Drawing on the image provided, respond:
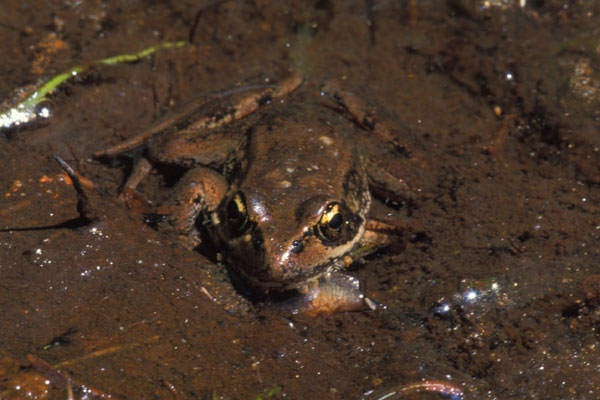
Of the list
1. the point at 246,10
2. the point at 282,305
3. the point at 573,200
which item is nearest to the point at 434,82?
the point at 573,200

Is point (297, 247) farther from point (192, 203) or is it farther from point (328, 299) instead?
point (192, 203)

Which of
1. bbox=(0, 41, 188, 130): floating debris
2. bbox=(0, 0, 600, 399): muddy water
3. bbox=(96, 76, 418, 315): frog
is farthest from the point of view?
bbox=(0, 41, 188, 130): floating debris

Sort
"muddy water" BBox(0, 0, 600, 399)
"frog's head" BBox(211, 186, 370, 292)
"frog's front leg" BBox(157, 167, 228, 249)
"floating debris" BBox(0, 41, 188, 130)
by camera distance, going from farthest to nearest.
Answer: "floating debris" BBox(0, 41, 188, 130), "frog's front leg" BBox(157, 167, 228, 249), "frog's head" BBox(211, 186, 370, 292), "muddy water" BBox(0, 0, 600, 399)

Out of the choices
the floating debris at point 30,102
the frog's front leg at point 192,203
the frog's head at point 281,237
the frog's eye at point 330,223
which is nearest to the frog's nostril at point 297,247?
the frog's head at point 281,237

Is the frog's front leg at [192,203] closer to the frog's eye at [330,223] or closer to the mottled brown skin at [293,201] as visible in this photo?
the mottled brown skin at [293,201]

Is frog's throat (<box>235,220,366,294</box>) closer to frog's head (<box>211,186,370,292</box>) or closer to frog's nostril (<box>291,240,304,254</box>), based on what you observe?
frog's head (<box>211,186,370,292</box>)

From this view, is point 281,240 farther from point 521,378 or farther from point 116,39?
point 116,39

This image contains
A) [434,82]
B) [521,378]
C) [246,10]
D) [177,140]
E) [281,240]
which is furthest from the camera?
[246,10]

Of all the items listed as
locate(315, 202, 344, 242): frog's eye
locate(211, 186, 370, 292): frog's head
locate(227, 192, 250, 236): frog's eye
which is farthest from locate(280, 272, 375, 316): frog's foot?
locate(227, 192, 250, 236): frog's eye
